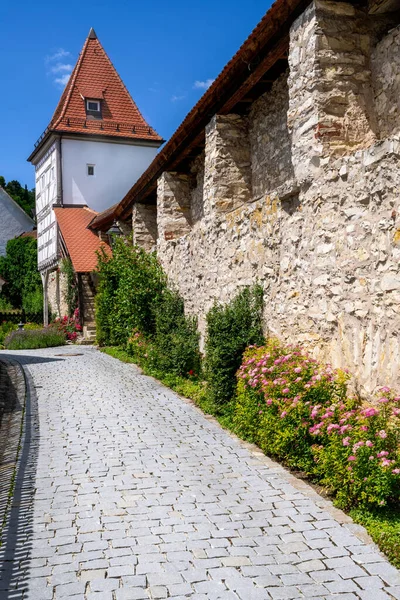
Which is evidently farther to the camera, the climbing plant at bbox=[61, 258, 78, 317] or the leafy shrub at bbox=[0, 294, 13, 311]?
the leafy shrub at bbox=[0, 294, 13, 311]

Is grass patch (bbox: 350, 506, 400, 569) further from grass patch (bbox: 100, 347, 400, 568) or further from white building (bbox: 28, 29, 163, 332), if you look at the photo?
white building (bbox: 28, 29, 163, 332)

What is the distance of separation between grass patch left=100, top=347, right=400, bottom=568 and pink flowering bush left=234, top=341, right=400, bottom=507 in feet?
0.32

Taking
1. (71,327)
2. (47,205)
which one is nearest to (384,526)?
(71,327)

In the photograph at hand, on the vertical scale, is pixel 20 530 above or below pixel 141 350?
below

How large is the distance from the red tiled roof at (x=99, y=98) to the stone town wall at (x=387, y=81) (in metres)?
20.0

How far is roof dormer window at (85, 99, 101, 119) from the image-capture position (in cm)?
2589

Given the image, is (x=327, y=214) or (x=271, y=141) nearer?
(x=327, y=214)

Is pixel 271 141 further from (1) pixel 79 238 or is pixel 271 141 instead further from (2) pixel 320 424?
(1) pixel 79 238

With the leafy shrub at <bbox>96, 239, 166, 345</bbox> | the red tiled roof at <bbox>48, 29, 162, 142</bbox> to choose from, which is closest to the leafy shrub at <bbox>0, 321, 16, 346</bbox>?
the leafy shrub at <bbox>96, 239, 166, 345</bbox>

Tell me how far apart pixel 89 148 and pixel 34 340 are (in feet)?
31.2

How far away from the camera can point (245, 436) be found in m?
6.47

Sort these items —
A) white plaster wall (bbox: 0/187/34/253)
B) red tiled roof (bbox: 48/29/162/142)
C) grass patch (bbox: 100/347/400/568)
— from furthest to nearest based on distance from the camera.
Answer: white plaster wall (bbox: 0/187/34/253)
red tiled roof (bbox: 48/29/162/142)
grass patch (bbox: 100/347/400/568)

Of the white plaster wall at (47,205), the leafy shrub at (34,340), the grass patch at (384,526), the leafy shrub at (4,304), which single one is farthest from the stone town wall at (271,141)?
the leafy shrub at (4,304)

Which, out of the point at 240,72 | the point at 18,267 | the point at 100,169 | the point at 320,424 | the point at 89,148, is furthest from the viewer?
the point at 18,267
